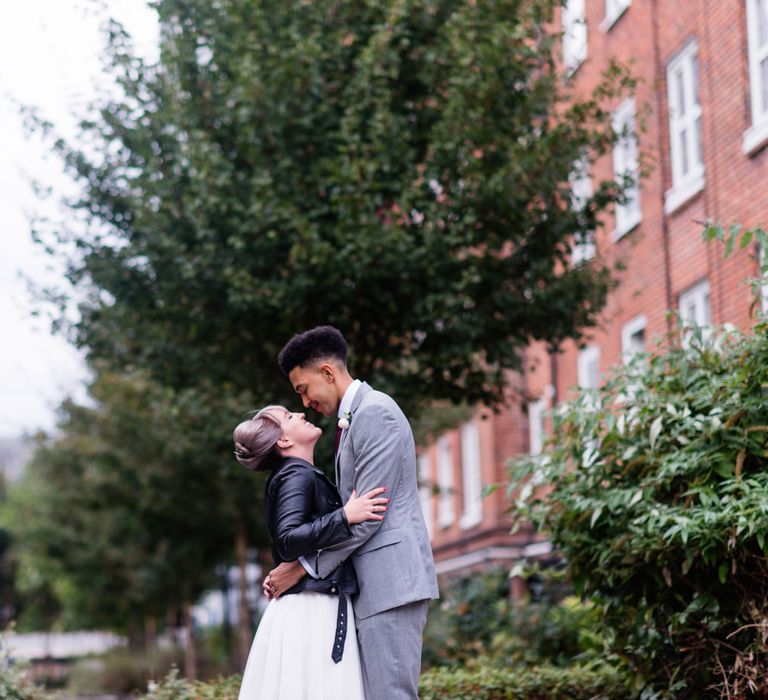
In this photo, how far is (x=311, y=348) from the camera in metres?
5.36

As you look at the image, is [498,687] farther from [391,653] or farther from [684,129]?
[684,129]

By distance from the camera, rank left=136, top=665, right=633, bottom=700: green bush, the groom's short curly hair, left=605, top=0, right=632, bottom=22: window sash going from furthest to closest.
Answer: left=605, top=0, right=632, bottom=22: window sash < left=136, top=665, right=633, bottom=700: green bush < the groom's short curly hair

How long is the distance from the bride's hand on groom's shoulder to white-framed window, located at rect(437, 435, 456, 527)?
23014 mm

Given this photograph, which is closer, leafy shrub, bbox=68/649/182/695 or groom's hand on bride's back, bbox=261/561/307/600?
groom's hand on bride's back, bbox=261/561/307/600

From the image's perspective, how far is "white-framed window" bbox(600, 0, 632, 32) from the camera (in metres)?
17.8

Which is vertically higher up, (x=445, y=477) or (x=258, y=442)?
(x=445, y=477)

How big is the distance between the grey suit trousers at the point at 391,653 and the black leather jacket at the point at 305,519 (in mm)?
215

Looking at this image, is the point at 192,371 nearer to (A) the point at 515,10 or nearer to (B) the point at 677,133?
(A) the point at 515,10

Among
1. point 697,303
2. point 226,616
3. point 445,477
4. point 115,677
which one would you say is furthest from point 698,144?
point 226,616

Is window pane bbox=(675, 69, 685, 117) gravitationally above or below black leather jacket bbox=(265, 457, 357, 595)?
above

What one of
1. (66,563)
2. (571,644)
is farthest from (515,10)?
(66,563)

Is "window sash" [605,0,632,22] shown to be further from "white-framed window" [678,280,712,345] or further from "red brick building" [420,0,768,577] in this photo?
"white-framed window" [678,280,712,345]

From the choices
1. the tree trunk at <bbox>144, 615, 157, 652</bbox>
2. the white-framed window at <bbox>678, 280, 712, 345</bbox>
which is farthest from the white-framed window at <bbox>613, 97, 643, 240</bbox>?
the tree trunk at <bbox>144, 615, 157, 652</bbox>

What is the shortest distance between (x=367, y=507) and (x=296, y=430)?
0.56m
